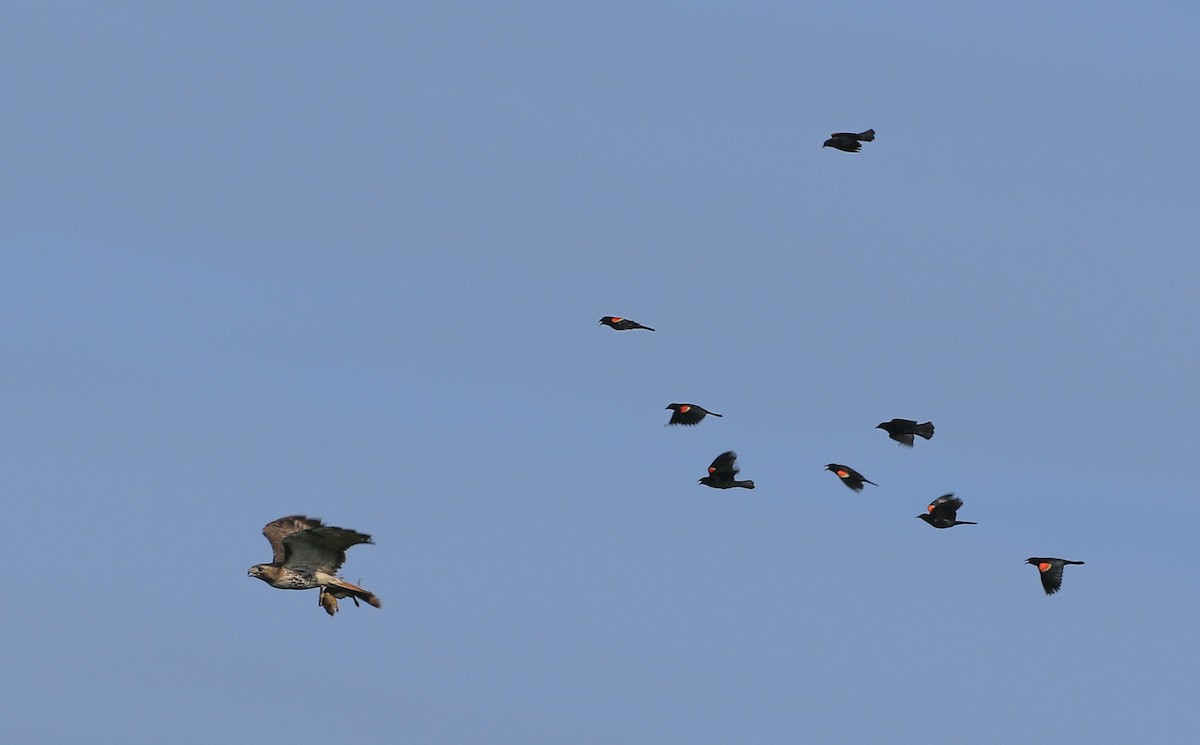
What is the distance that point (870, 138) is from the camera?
2650 inches

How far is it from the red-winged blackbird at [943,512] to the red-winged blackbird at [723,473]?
17.4ft

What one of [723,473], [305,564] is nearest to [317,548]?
[305,564]

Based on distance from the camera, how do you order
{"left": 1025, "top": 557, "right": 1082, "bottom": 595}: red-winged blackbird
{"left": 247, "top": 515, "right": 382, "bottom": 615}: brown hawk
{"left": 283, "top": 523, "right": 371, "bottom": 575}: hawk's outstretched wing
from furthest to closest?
{"left": 1025, "top": 557, "right": 1082, "bottom": 595}: red-winged blackbird < {"left": 247, "top": 515, "right": 382, "bottom": 615}: brown hawk < {"left": 283, "top": 523, "right": 371, "bottom": 575}: hawk's outstretched wing

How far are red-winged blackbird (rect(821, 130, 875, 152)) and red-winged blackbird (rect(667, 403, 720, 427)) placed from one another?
28.0 feet

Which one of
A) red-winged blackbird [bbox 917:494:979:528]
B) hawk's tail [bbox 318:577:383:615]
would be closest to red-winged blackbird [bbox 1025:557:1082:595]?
red-winged blackbird [bbox 917:494:979:528]

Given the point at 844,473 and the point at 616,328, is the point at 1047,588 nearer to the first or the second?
the point at 844,473

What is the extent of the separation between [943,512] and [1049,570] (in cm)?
342

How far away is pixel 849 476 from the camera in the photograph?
67.5 m

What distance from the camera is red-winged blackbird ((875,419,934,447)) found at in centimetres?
6748

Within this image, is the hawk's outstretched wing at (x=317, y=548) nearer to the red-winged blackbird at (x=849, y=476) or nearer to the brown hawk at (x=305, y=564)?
the brown hawk at (x=305, y=564)

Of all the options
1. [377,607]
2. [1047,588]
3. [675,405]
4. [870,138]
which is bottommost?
[377,607]

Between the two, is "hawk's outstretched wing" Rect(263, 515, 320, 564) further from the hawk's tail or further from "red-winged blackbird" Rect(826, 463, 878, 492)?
"red-winged blackbird" Rect(826, 463, 878, 492)

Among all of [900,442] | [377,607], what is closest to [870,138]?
[900,442]

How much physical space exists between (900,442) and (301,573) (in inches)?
779
